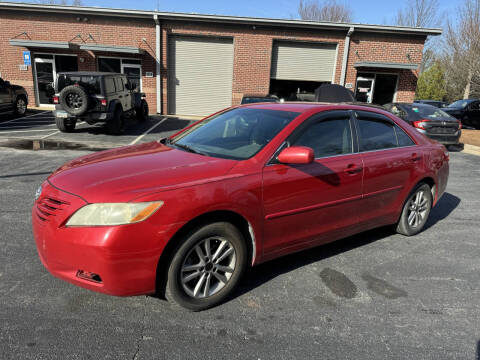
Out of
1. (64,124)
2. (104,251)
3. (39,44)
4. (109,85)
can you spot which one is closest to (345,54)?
(109,85)

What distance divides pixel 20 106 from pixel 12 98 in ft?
2.37

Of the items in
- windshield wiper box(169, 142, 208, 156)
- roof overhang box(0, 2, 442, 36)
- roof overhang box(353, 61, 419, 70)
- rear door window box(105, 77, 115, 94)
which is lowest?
windshield wiper box(169, 142, 208, 156)

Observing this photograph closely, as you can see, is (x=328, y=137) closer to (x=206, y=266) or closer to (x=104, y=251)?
(x=206, y=266)

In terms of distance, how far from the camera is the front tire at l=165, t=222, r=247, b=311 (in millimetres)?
2713

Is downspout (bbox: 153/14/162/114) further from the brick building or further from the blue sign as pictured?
the blue sign

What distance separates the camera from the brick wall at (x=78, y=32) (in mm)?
17516

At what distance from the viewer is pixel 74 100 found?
1095 centimetres

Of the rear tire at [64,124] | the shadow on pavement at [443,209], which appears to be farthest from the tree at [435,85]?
the rear tire at [64,124]

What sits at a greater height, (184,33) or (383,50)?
(184,33)

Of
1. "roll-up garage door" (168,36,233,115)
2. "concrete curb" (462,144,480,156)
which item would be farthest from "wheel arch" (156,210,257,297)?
"roll-up garage door" (168,36,233,115)

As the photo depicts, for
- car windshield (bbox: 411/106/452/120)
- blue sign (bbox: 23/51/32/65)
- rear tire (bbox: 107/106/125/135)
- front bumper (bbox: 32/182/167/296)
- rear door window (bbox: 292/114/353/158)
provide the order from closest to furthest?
front bumper (bbox: 32/182/167/296)
rear door window (bbox: 292/114/353/158)
rear tire (bbox: 107/106/125/135)
car windshield (bbox: 411/106/452/120)
blue sign (bbox: 23/51/32/65)

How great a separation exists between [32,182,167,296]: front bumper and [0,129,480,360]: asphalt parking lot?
35cm

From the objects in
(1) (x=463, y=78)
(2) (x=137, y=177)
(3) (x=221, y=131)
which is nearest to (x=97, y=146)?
(3) (x=221, y=131)

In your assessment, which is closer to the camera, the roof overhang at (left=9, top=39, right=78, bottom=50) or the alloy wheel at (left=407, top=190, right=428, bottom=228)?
the alloy wheel at (left=407, top=190, right=428, bottom=228)
